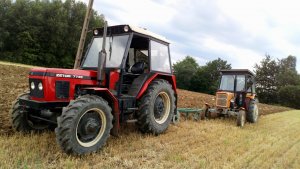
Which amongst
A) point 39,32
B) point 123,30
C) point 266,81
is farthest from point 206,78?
point 123,30

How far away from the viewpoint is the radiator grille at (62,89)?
17.7 ft

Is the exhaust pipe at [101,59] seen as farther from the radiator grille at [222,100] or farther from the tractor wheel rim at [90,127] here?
the radiator grille at [222,100]

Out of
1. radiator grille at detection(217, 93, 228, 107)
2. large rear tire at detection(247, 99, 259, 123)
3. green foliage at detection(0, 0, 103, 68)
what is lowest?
large rear tire at detection(247, 99, 259, 123)

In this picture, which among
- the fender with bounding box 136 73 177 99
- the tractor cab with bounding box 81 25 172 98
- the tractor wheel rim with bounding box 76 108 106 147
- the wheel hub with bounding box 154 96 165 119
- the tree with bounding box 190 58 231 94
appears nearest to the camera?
the tractor wheel rim with bounding box 76 108 106 147

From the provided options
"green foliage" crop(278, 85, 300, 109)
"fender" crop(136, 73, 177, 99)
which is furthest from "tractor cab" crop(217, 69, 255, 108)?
"green foliage" crop(278, 85, 300, 109)

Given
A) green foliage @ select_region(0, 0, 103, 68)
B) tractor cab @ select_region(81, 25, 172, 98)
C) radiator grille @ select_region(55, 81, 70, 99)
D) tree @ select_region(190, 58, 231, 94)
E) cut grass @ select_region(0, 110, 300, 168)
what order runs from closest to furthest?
cut grass @ select_region(0, 110, 300, 168) → radiator grille @ select_region(55, 81, 70, 99) → tractor cab @ select_region(81, 25, 172, 98) → green foliage @ select_region(0, 0, 103, 68) → tree @ select_region(190, 58, 231, 94)

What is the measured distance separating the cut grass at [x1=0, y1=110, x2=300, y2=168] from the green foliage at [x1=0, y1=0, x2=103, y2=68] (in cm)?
3752

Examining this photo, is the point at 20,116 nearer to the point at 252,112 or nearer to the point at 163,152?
the point at 163,152

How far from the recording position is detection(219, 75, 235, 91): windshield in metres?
11.8

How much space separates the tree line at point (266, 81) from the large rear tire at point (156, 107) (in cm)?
3176

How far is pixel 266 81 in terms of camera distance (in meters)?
47.5

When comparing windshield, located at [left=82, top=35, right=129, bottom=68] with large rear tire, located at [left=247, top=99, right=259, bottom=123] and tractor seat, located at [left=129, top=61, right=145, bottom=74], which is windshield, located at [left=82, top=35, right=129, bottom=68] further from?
large rear tire, located at [left=247, top=99, right=259, bottom=123]

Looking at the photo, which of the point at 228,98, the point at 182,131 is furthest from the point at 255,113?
the point at 182,131

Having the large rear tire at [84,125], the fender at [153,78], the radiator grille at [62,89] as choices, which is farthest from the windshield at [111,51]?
the large rear tire at [84,125]
